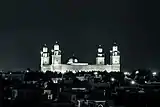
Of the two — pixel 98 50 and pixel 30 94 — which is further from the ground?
pixel 98 50

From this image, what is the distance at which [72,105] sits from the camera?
3500 cm

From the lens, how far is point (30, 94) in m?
35.6

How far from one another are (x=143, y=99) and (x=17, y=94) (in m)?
9.20

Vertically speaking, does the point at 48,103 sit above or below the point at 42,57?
below

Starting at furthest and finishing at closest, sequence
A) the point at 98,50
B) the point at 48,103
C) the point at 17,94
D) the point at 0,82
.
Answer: the point at 98,50 → the point at 17,94 → the point at 48,103 → the point at 0,82

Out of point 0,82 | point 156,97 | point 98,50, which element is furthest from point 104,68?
point 0,82

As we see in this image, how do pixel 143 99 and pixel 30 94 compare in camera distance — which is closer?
pixel 30 94

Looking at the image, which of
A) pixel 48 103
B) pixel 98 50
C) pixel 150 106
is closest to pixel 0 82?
pixel 48 103

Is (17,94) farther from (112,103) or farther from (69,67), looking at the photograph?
(69,67)

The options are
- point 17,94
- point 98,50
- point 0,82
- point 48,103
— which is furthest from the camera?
point 98,50

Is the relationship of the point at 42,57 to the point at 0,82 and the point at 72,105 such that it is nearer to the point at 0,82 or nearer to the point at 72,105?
the point at 72,105

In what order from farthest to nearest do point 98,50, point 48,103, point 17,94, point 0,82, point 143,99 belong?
1. point 98,50
2. point 143,99
3. point 17,94
4. point 48,103
5. point 0,82

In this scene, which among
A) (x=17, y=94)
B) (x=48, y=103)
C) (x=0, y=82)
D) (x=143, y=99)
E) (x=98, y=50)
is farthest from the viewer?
(x=98, y=50)

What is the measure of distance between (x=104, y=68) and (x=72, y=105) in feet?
434
